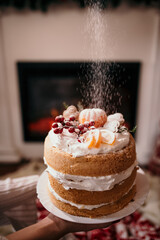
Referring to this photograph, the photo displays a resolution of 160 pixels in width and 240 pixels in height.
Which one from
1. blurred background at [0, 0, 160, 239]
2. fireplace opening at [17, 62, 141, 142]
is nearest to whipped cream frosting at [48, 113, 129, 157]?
blurred background at [0, 0, 160, 239]

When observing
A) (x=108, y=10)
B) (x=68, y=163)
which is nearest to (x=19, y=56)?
(x=108, y=10)

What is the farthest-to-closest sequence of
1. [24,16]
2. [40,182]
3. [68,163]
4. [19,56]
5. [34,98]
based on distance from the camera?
[34,98], [19,56], [24,16], [40,182], [68,163]

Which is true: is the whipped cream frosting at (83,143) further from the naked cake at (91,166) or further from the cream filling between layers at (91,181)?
the cream filling between layers at (91,181)

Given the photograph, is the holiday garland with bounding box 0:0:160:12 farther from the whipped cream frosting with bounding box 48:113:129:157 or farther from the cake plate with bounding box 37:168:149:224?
the cake plate with bounding box 37:168:149:224

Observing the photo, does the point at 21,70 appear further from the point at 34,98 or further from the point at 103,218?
the point at 103,218

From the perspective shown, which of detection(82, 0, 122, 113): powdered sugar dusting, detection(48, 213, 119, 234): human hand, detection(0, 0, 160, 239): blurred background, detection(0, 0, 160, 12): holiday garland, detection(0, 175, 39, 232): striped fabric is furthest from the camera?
detection(0, 0, 160, 239): blurred background

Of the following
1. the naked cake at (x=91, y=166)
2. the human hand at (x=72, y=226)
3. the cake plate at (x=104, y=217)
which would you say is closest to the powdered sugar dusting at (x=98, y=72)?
the naked cake at (x=91, y=166)
